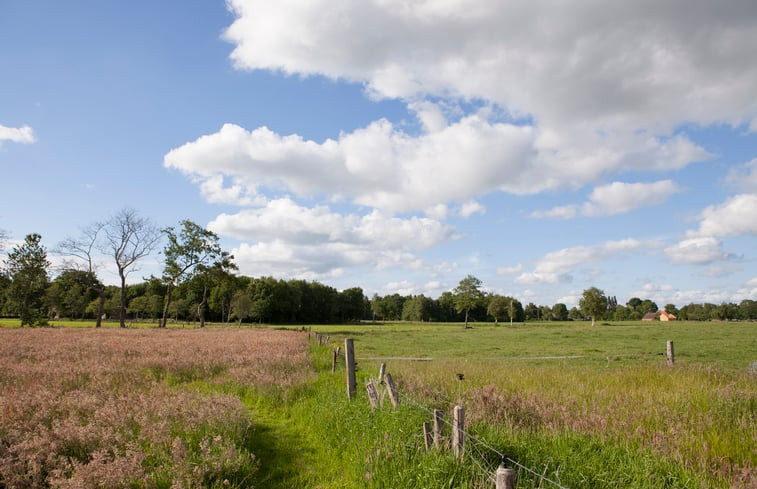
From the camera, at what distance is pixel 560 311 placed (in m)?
182

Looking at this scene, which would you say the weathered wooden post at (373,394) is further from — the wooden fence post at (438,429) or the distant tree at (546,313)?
the distant tree at (546,313)

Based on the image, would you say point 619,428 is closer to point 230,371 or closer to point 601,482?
point 601,482

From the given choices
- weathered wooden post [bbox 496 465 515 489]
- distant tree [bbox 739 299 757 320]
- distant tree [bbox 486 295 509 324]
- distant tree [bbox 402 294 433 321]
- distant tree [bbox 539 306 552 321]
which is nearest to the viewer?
weathered wooden post [bbox 496 465 515 489]

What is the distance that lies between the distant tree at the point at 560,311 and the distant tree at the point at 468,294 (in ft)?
345

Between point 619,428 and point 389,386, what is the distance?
388 cm

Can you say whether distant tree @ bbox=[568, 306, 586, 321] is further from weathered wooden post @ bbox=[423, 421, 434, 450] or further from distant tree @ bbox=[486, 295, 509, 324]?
weathered wooden post @ bbox=[423, 421, 434, 450]

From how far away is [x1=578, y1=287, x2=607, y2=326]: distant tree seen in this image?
88938mm

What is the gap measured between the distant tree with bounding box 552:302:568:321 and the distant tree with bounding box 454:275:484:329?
345 feet

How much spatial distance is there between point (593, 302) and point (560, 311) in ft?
328

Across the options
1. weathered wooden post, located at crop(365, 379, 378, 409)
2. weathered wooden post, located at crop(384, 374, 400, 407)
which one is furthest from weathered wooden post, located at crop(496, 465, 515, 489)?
weathered wooden post, located at crop(365, 379, 378, 409)

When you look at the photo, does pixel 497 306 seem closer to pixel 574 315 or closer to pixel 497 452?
pixel 574 315

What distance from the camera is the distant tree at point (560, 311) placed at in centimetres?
18100

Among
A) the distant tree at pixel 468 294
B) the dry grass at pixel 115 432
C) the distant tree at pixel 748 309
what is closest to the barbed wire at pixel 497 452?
the dry grass at pixel 115 432

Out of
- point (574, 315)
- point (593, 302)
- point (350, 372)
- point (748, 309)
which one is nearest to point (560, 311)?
point (574, 315)
